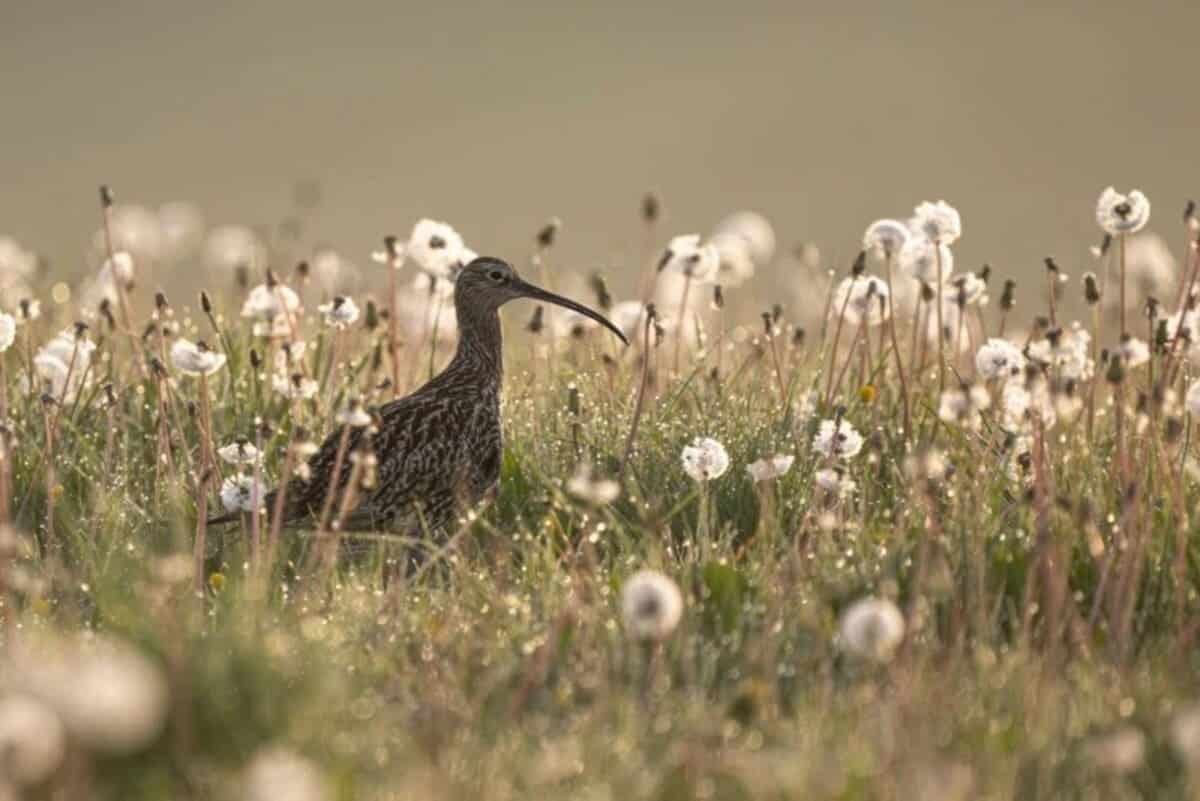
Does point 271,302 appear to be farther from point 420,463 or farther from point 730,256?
point 730,256

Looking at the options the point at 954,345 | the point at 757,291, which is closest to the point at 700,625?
the point at 954,345

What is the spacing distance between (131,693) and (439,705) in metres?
1.93

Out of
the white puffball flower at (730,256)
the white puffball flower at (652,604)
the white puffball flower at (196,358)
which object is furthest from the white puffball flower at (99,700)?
the white puffball flower at (730,256)

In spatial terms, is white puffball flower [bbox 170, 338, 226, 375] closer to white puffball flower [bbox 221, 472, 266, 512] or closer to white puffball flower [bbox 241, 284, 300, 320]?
white puffball flower [bbox 221, 472, 266, 512]

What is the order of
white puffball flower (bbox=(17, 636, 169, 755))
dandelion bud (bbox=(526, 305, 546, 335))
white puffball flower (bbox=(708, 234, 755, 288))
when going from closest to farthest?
1. white puffball flower (bbox=(17, 636, 169, 755))
2. dandelion bud (bbox=(526, 305, 546, 335))
3. white puffball flower (bbox=(708, 234, 755, 288))

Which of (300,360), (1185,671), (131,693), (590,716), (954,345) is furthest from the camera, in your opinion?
(300,360)

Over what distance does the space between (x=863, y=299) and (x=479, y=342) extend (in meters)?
1.83

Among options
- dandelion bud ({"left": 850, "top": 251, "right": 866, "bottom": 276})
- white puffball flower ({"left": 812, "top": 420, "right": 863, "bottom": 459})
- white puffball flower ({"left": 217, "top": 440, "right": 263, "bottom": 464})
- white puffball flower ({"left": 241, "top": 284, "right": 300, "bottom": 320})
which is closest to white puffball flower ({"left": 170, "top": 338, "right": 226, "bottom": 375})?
white puffball flower ({"left": 217, "top": 440, "right": 263, "bottom": 464})

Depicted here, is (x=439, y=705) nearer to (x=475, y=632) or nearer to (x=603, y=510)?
(x=475, y=632)

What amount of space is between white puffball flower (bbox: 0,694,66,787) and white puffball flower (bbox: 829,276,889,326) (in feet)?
17.9

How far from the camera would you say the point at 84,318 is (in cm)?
1090

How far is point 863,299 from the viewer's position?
29.9 feet

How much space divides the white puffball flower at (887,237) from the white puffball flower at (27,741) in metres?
5.54

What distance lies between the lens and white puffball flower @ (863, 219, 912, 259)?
8.79 metres
